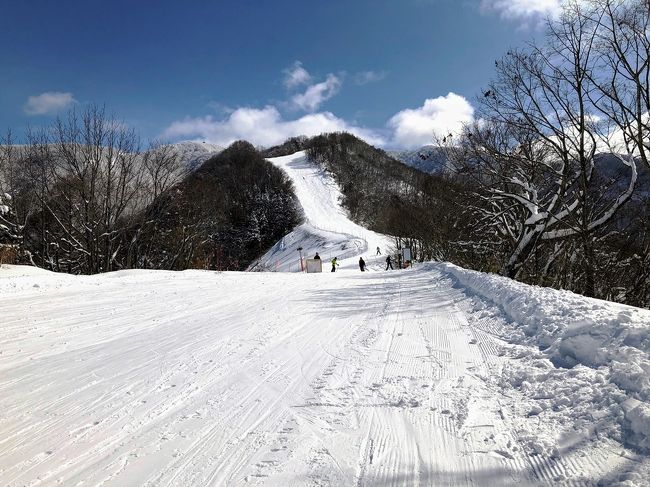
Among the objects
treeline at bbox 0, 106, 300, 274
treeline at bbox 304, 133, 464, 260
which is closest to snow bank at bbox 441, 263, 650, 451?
treeline at bbox 304, 133, 464, 260

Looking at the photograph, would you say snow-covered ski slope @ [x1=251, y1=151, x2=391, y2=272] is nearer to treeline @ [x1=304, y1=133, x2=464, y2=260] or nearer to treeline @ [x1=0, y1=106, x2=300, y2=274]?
treeline @ [x1=304, y1=133, x2=464, y2=260]

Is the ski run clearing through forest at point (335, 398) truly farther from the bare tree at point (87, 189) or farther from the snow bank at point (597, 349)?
the bare tree at point (87, 189)

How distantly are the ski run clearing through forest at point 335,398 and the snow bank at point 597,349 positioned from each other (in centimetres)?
2

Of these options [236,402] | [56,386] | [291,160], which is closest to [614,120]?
[236,402]

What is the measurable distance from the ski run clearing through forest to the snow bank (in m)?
0.02

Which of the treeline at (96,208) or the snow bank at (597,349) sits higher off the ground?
the treeline at (96,208)

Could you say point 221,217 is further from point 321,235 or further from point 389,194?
point 389,194

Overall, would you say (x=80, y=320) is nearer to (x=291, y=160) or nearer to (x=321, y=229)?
(x=321, y=229)

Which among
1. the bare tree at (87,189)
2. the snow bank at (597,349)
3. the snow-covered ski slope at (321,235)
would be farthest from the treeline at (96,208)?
the snow bank at (597,349)

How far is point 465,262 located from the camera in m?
26.0

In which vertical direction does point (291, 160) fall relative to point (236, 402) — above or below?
above

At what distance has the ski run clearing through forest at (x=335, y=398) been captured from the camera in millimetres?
2607

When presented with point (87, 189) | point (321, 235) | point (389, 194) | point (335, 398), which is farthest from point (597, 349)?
point (389, 194)

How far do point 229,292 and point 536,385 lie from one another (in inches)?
368
